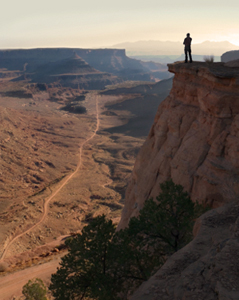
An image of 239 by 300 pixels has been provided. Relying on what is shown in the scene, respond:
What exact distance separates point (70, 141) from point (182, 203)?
224ft

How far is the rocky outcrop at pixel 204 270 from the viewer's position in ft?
24.3

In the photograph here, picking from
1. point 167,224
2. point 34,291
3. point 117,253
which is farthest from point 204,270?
point 34,291

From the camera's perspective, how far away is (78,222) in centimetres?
3934

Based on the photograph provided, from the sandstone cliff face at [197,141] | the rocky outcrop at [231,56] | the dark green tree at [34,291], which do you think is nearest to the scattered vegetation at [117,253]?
the sandstone cliff face at [197,141]

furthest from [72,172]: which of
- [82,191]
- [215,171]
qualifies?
[215,171]

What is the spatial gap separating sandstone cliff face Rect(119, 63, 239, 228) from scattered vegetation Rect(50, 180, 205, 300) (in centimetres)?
194

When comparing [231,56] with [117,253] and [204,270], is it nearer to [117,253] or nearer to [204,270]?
[117,253]

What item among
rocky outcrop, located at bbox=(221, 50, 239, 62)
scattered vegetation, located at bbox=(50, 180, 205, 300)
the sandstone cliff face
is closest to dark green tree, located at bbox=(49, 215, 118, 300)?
scattered vegetation, located at bbox=(50, 180, 205, 300)

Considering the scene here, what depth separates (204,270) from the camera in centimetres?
819

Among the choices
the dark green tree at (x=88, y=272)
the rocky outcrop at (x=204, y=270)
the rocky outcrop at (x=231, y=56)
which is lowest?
the dark green tree at (x=88, y=272)

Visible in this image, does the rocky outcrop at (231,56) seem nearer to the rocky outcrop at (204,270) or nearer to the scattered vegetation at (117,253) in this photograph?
the scattered vegetation at (117,253)

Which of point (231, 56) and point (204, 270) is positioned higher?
point (231, 56)

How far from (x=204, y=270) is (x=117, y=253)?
4.86 meters

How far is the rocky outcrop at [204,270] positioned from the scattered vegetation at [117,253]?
274cm
